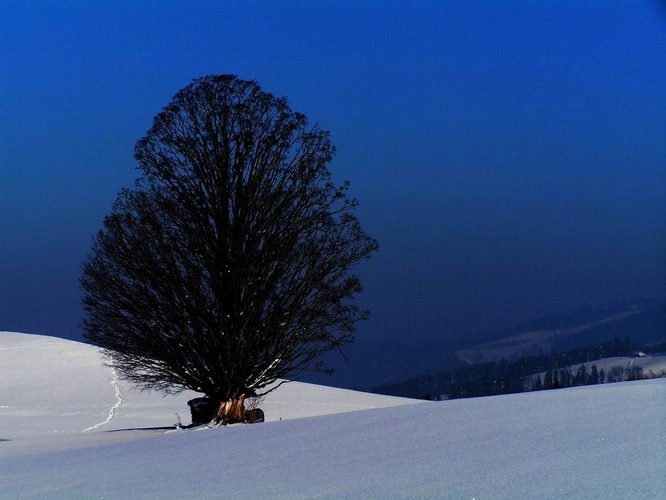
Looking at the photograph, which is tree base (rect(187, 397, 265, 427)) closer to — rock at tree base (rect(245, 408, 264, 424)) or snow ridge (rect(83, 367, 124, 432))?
rock at tree base (rect(245, 408, 264, 424))

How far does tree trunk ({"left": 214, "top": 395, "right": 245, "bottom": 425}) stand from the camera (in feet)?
50.7

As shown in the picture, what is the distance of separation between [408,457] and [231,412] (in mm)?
9231

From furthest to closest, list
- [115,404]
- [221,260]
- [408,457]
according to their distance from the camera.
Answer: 1. [115,404]
2. [221,260]
3. [408,457]

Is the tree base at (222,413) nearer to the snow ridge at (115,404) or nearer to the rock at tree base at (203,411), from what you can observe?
the rock at tree base at (203,411)

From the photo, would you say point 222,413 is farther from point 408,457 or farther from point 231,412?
point 408,457

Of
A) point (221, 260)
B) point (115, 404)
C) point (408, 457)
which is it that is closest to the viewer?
point (408, 457)

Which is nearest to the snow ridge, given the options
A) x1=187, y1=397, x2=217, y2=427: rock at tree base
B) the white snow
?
x1=187, y1=397, x2=217, y2=427: rock at tree base

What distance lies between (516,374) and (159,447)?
35.8 m

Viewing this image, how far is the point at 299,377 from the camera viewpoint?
15.6 m

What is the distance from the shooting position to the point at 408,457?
6.82m

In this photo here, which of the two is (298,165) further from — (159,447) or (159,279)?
(159,447)

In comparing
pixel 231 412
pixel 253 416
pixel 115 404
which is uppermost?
pixel 115 404

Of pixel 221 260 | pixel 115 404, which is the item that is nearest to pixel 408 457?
pixel 221 260

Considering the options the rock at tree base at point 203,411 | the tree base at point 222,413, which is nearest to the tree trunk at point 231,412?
the tree base at point 222,413
